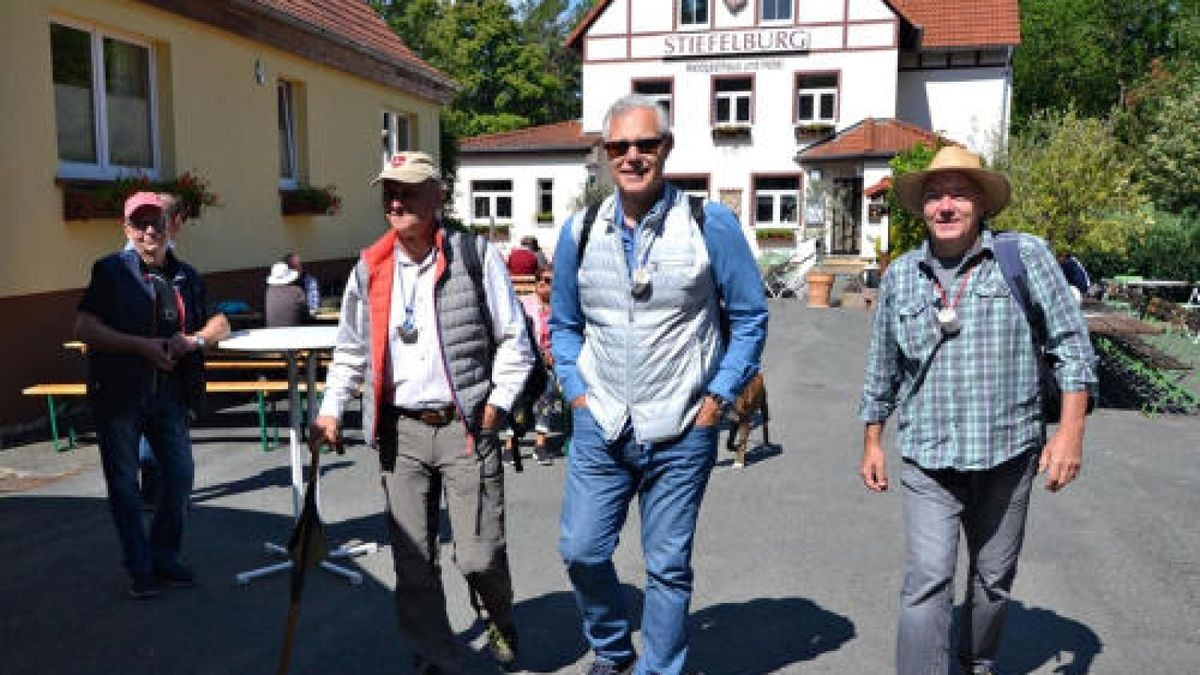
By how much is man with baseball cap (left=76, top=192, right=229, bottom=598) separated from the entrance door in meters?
26.6

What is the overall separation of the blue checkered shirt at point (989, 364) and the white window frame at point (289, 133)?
1136cm

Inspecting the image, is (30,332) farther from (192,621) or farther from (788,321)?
(788,321)

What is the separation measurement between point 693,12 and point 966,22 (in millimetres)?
8713

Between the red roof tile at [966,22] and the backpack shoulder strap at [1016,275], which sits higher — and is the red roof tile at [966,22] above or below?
above

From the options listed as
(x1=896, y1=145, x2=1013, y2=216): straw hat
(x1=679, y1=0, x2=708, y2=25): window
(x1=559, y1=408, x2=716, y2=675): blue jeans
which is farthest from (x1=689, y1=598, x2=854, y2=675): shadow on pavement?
(x1=679, y1=0, x2=708, y2=25): window

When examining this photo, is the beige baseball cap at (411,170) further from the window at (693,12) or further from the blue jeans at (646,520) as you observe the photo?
the window at (693,12)

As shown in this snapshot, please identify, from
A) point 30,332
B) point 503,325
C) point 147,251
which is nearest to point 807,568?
point 503,325

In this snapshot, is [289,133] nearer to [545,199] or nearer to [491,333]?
[491,333]

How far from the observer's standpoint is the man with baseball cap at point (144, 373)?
4465mm

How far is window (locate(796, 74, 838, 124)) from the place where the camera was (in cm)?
3000

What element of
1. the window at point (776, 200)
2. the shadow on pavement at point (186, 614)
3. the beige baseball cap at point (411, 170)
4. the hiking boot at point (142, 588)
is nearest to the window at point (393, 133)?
the shadow on pavement at point (186, 614)

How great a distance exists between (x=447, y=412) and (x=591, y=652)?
1.18 m

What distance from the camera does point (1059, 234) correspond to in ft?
48.6

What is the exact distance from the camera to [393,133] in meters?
16.8
